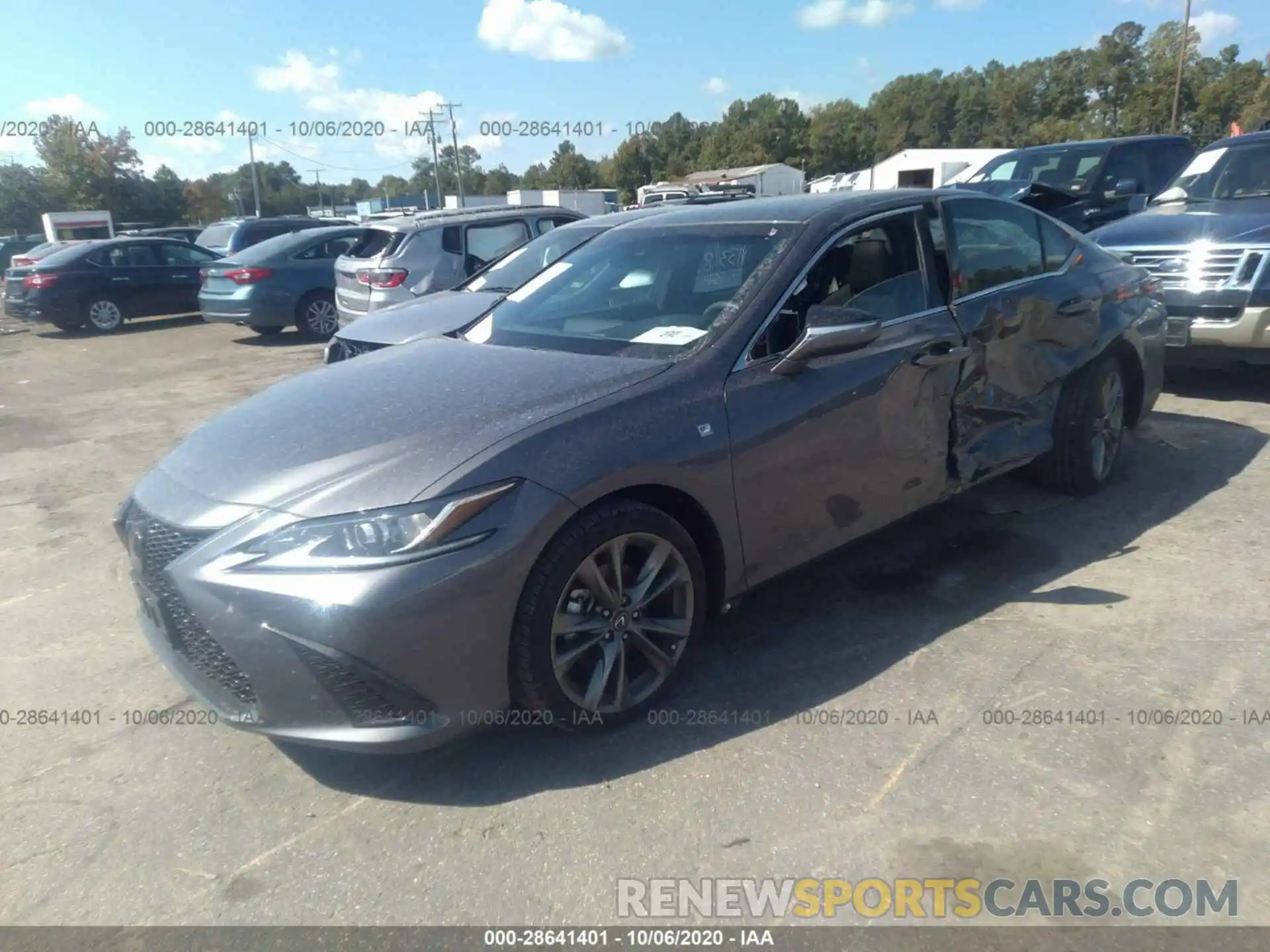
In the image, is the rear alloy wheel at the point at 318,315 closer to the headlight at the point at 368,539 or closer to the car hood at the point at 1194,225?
the car hood at the point at 1194,225

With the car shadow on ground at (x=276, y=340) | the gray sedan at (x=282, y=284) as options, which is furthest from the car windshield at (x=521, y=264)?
the car shadow on ground at (x=276, y=340)

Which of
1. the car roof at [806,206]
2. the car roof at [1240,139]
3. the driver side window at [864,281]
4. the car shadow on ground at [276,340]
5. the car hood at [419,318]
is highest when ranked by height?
the car roof at [1240,139]

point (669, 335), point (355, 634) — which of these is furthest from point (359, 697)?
point (669, 335)

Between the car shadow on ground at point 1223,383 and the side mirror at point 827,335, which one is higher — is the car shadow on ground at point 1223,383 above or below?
below

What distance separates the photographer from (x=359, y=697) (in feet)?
8.84

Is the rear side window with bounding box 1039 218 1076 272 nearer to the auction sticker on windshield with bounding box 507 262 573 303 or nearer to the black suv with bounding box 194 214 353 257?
the auction sticker on windshield with bounding box 507 262 573 303

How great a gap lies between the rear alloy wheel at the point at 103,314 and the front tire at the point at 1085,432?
15.6 m

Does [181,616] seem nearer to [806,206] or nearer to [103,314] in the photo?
[806,206]

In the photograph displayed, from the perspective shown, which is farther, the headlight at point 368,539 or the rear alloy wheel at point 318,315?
the rear alloy wheel at point 318,315

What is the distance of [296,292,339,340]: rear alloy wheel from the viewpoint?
44.1 feet

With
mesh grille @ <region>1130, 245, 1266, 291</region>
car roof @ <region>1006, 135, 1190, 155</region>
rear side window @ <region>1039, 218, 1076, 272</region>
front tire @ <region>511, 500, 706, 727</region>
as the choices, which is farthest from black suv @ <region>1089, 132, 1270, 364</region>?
front tire @ <region>511, 500, 706, 727</region>

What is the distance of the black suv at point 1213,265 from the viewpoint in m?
6.54

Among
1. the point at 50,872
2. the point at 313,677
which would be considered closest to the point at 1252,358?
the point at 313,677

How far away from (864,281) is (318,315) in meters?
11.1
